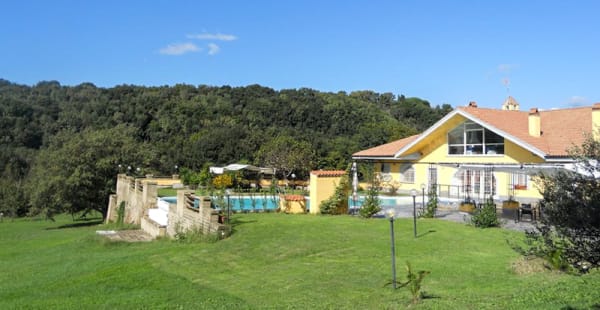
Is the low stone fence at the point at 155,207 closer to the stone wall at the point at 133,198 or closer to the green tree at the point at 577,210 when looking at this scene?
the stone wall at the point at 133,198

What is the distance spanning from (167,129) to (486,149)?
51.0 metres

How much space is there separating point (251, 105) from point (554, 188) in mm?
71363

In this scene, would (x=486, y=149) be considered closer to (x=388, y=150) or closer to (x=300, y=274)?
(x=388, y=150)

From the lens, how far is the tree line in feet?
92.3

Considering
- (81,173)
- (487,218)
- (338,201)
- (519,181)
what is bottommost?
(487,218)

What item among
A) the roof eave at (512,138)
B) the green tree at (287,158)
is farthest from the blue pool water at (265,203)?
the green tree at (287,158)

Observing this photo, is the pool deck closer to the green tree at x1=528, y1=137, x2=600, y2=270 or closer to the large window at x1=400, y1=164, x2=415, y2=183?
the large window at x1=400, y1=164, x2=415, y2=183

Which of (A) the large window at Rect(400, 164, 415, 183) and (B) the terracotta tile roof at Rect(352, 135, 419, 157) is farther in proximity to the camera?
(B) the terracotta tile roof at Rect(352, 135, 419, 157)

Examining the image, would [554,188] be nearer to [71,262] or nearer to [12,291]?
[12,291]

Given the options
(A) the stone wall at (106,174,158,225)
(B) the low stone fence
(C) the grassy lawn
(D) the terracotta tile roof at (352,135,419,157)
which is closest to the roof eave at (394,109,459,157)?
(D) the terracotta tile roof at (352,135,419,157)

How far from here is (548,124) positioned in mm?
23141

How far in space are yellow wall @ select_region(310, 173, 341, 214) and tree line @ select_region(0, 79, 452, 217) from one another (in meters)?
15.3

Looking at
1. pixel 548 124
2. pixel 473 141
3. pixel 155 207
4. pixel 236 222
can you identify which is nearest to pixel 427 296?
pixel 236 222

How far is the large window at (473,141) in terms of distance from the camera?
23.1 metres
